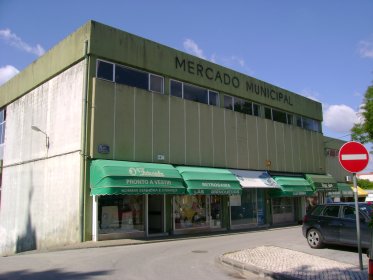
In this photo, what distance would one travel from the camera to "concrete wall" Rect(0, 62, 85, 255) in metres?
17.6

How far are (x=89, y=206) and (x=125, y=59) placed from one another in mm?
6810

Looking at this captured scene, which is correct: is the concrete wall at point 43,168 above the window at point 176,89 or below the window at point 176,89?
below

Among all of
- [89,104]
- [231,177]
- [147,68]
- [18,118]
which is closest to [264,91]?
[231,177]

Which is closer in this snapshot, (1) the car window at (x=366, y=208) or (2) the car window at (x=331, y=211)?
(1) the car window at (x=366, y=208)

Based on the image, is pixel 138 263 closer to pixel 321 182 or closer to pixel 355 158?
pixel 355 158

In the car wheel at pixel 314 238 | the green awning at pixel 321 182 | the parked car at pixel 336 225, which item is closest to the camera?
the parked car at pixel 336 225

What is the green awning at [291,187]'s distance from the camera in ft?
84.2

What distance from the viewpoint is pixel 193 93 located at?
2208 cm

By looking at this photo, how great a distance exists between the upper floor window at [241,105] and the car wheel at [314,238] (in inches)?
464

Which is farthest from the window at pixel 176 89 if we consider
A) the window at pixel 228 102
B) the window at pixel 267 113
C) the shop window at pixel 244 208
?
the window at pixel 267 113

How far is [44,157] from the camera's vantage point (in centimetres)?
2000

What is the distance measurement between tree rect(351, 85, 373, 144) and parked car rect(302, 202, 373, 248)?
11.6 metres

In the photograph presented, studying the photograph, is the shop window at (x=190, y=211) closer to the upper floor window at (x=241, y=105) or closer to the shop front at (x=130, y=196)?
the shop front at (x=130, y=196)

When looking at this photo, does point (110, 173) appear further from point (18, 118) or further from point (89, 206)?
point (18, 118)
